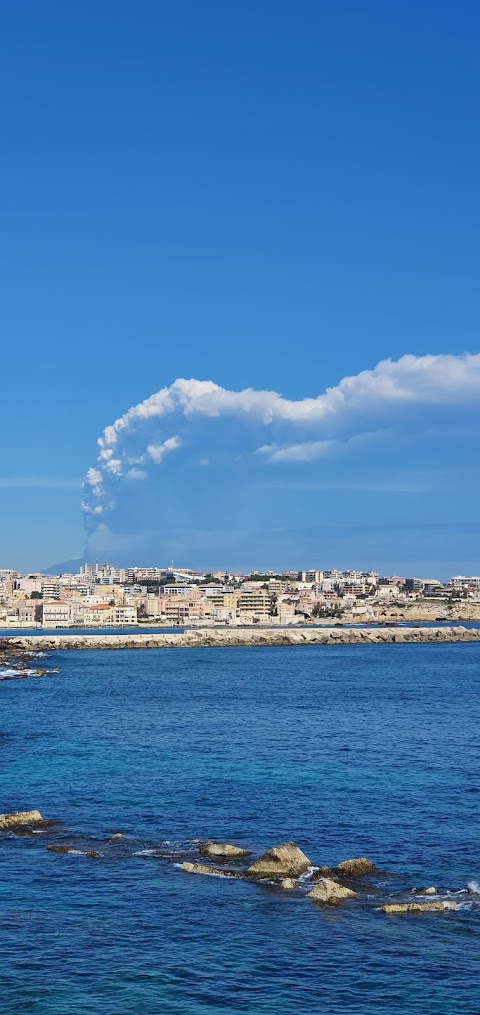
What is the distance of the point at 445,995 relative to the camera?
15.9 m

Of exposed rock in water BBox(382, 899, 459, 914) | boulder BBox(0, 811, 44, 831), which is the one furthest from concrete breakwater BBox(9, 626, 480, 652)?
exposed rock in water BBox(382, 899, 459, 914)

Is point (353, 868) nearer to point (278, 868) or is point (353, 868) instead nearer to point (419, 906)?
point (278, 868)

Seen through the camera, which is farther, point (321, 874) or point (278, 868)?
point (278, 868)

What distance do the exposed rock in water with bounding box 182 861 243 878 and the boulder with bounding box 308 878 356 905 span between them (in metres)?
2.37

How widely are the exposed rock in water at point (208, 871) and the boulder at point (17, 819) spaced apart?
252 inches

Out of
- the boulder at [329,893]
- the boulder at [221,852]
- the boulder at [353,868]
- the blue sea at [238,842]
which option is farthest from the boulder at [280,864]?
the boulder at [329,893]

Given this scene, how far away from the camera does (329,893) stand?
2048 cm

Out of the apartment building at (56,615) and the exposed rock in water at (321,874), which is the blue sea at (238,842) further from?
the apartment building at (56,615)

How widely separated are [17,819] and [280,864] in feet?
28.1

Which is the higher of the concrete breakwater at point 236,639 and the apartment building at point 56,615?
the apartment building at point 56,615

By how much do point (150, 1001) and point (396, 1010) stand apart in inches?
152

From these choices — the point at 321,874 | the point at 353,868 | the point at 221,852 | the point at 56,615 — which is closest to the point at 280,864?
the point at 321,874

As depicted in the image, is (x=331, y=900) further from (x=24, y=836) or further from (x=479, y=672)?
(x=479, y=672)

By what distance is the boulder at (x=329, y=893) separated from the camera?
20.4 metres
